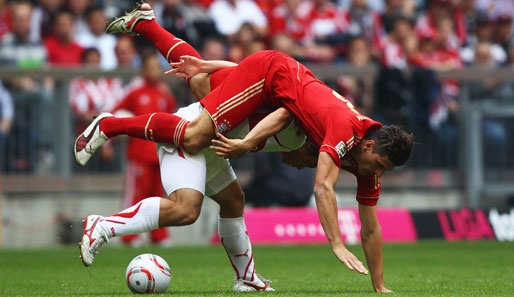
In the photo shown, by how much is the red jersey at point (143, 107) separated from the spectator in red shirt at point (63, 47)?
81.4 inches

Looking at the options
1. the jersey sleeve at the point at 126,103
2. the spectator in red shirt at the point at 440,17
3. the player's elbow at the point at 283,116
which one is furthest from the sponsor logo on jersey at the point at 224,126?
the spectator in red shirt at the point at 440,17

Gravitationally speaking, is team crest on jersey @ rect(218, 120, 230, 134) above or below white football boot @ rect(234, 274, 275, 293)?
above

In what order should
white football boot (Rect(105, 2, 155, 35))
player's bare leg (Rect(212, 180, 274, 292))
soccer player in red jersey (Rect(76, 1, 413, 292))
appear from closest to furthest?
1. soccer player in red jersey (Rect(76, 1, 413, 292))
2. player's bare leg (Rect(212, 180, 274, 292))
3. white football boot (Rect(105, 2, 155, 35))

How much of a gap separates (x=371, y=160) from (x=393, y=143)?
22 cm

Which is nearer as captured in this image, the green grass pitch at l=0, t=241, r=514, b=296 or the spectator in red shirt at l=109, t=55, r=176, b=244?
the green grass pitch at l=0, t=241, r=514, b=296

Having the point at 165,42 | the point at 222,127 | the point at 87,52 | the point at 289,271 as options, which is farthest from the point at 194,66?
the point at 87,52

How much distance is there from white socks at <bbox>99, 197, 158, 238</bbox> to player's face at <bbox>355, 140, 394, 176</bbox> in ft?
5.27

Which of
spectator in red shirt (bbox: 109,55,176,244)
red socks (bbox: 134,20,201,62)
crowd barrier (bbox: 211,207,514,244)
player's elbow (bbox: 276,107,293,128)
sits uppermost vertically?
red socks (bbox: 134,20,201,62)

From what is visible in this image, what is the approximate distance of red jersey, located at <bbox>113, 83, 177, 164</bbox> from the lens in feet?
45.5

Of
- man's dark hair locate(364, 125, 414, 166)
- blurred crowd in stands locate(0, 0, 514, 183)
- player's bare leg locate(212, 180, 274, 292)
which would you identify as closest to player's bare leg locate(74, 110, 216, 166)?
player's bare leg locate(212, 180, 274, 292)

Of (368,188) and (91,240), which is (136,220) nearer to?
(91,240)

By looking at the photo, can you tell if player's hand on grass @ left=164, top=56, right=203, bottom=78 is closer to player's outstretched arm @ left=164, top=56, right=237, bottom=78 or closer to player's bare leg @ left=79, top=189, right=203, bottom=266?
player's outstretched arm @ left=164, top=56, right=237, bottom=78

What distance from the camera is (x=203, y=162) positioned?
7406 millimetres


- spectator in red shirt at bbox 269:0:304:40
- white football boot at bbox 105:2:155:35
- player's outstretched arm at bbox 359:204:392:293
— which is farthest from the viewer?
spectator in red shirt at bbox 269:0:304:40
